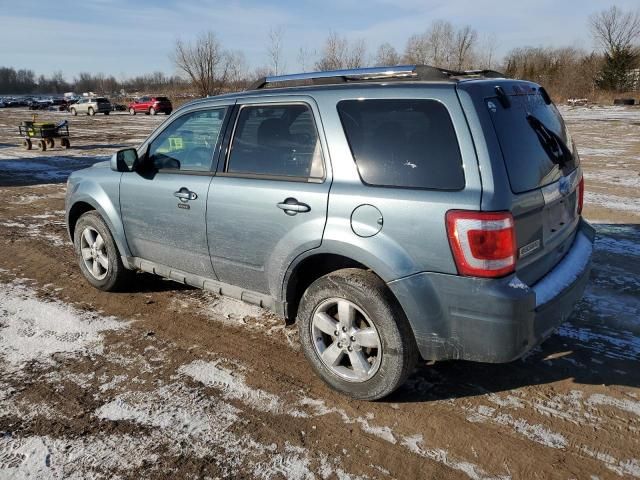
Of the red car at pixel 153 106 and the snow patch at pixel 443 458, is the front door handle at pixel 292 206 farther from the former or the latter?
the red car at pixel 153 106

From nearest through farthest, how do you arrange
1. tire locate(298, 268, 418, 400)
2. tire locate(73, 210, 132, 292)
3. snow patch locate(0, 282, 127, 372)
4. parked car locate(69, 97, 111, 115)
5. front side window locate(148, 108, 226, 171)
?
tire locate(298, 268, 418, 400) → snow patch locate(0, 282, 127, 372) → front side window locate(148, 108, 226, 171) → tire locate(73, 210, 132, 292) → parked car locate(69, 97, 111, 115)

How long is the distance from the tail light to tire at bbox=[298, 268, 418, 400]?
51cm

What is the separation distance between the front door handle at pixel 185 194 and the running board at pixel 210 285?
0.63 meters

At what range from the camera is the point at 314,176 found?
122 inches

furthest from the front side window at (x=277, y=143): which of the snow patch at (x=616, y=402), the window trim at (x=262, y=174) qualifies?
the snow patch at (x=616, y=402)

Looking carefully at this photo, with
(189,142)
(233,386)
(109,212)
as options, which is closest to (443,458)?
(233,386)

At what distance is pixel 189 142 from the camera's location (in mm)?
3988

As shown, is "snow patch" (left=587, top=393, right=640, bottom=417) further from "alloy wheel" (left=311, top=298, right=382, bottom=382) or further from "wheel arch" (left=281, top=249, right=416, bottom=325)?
"wheel arch" (left=281, top=249, right=416, bottom=325)

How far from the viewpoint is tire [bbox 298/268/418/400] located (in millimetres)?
2816

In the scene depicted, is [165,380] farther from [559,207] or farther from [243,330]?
[559,207]

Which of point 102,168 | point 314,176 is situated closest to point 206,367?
point 314,176

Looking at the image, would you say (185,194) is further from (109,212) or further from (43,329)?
(43,329)

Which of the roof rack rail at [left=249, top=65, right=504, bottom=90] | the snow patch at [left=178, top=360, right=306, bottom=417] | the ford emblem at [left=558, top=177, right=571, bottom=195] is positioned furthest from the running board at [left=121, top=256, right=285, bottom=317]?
the ford emblem at [left=558, top=177, right=571, bottom=195]

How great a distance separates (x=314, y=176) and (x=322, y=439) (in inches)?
60.9
